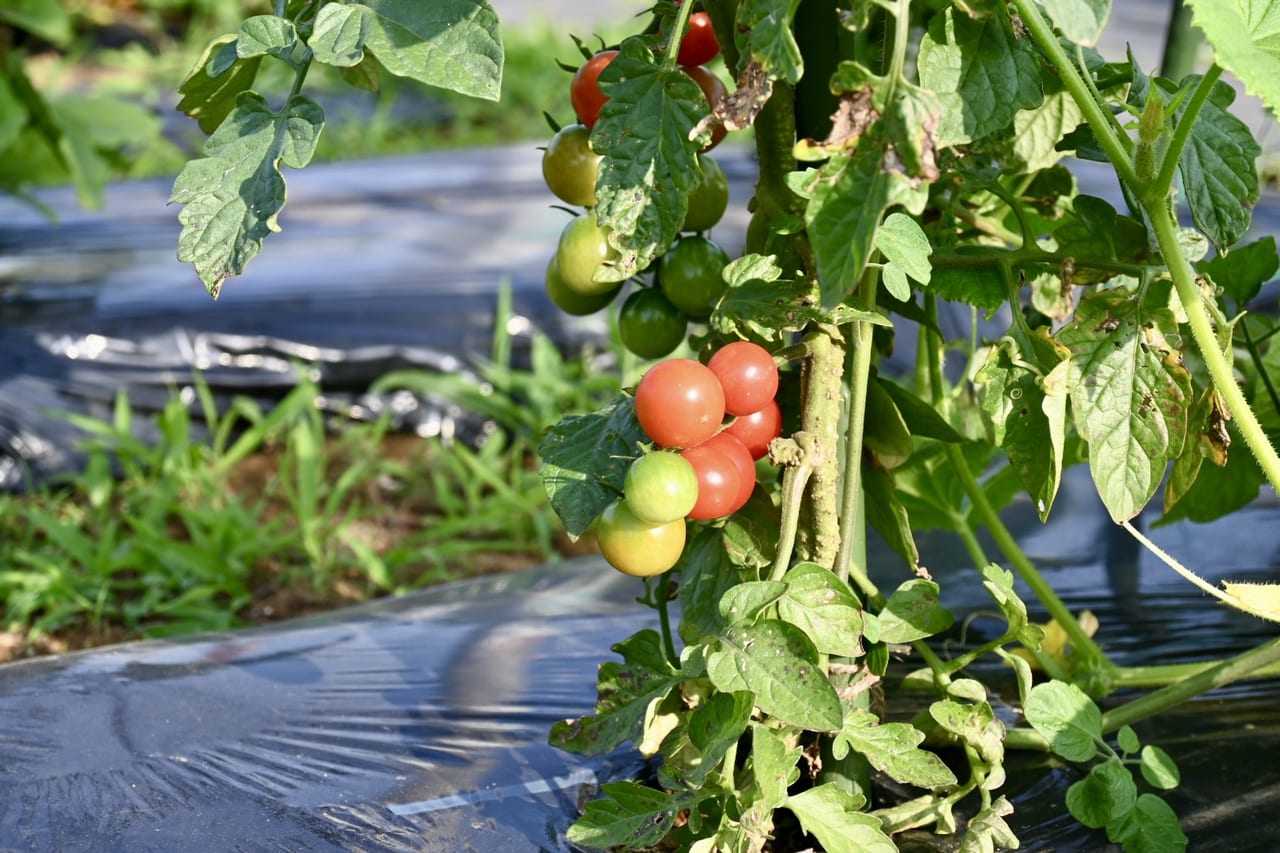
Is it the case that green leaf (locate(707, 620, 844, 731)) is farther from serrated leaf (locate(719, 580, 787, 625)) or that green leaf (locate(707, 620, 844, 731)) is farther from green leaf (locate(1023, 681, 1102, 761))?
green leaf (locate(1023, 681, 1102, 761))

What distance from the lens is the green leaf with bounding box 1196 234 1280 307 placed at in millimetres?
1021

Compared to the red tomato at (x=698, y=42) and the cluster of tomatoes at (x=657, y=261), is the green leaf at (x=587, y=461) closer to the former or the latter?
the cluster of tomatoes at (x=657, y=261)

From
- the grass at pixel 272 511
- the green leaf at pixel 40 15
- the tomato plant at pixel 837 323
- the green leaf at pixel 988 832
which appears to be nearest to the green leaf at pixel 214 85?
the tomato plant at pixel 837 323

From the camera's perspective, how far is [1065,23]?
59 centimetres

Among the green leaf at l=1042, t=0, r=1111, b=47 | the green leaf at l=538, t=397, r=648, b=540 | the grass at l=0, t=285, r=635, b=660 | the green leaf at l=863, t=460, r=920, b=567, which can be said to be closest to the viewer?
the green leaf at l=1042, t=0, r=1111, b=47

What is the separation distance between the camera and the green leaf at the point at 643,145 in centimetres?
72

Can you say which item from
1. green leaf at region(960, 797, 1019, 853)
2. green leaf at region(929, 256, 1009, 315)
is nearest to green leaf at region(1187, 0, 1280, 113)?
green leaf at region(929, 256, 1009, 315)

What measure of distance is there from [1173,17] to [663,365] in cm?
91

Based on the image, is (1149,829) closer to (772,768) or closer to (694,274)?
(772,768)

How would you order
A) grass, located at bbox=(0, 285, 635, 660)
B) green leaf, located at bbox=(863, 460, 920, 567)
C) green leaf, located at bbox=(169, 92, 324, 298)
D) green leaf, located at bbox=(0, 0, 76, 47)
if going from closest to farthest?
green leaf, located at bbox=(169, 92, 324, 298), green leaf, located at bbox=(863, 460, 920, 567), grass, located at bbox=(0, 285, 635, 660), green leaf, located at bbox=(0, 0, 76, 47)

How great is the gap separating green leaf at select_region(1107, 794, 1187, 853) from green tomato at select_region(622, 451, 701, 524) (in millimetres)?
417

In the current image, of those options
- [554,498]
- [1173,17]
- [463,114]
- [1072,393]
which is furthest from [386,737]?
[463,114]

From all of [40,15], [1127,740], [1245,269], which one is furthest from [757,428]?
[40,15]

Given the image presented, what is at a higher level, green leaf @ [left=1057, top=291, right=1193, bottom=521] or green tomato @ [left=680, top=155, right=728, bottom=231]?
green tomato @ [left=680, top=155, right=728, bottom=231]
